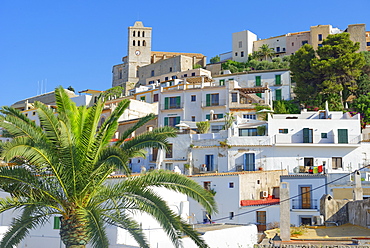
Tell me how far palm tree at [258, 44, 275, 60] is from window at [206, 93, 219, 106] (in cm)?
3608

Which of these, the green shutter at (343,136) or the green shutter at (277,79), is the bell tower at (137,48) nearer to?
the green shutter at (277,79)

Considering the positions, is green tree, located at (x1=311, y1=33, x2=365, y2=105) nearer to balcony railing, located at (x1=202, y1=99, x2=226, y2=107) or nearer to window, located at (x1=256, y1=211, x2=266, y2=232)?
balcony railing, located at (x1=202, y1=99, x2=226, y2=107)

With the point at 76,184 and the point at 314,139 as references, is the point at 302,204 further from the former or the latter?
the point at 76,184

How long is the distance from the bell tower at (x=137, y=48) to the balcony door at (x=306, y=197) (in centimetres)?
6086

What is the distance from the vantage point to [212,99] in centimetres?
4628

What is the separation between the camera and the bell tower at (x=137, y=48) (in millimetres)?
90000

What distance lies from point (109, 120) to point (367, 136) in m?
30.1

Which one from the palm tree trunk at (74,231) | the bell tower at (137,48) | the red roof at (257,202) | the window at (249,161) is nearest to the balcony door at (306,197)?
the red roof at (257,202)

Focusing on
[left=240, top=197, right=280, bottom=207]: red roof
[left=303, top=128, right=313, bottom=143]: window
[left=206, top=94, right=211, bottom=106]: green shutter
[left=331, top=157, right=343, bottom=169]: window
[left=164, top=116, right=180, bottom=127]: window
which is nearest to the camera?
[left=240, top=197, right=280, bottom=207]: red roof

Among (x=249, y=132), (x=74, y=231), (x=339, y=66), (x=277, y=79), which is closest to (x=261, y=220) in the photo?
(x=249, y=132)

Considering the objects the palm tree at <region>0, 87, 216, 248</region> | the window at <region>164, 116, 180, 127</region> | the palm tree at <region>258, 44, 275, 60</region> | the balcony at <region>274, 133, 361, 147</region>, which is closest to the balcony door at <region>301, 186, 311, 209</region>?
the balcony at <region>274, 133, 361, 147</region>

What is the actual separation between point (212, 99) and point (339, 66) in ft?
49.2

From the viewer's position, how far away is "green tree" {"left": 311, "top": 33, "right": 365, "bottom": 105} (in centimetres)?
5162

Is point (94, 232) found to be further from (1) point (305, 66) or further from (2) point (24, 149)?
(1) point (305, 66)
